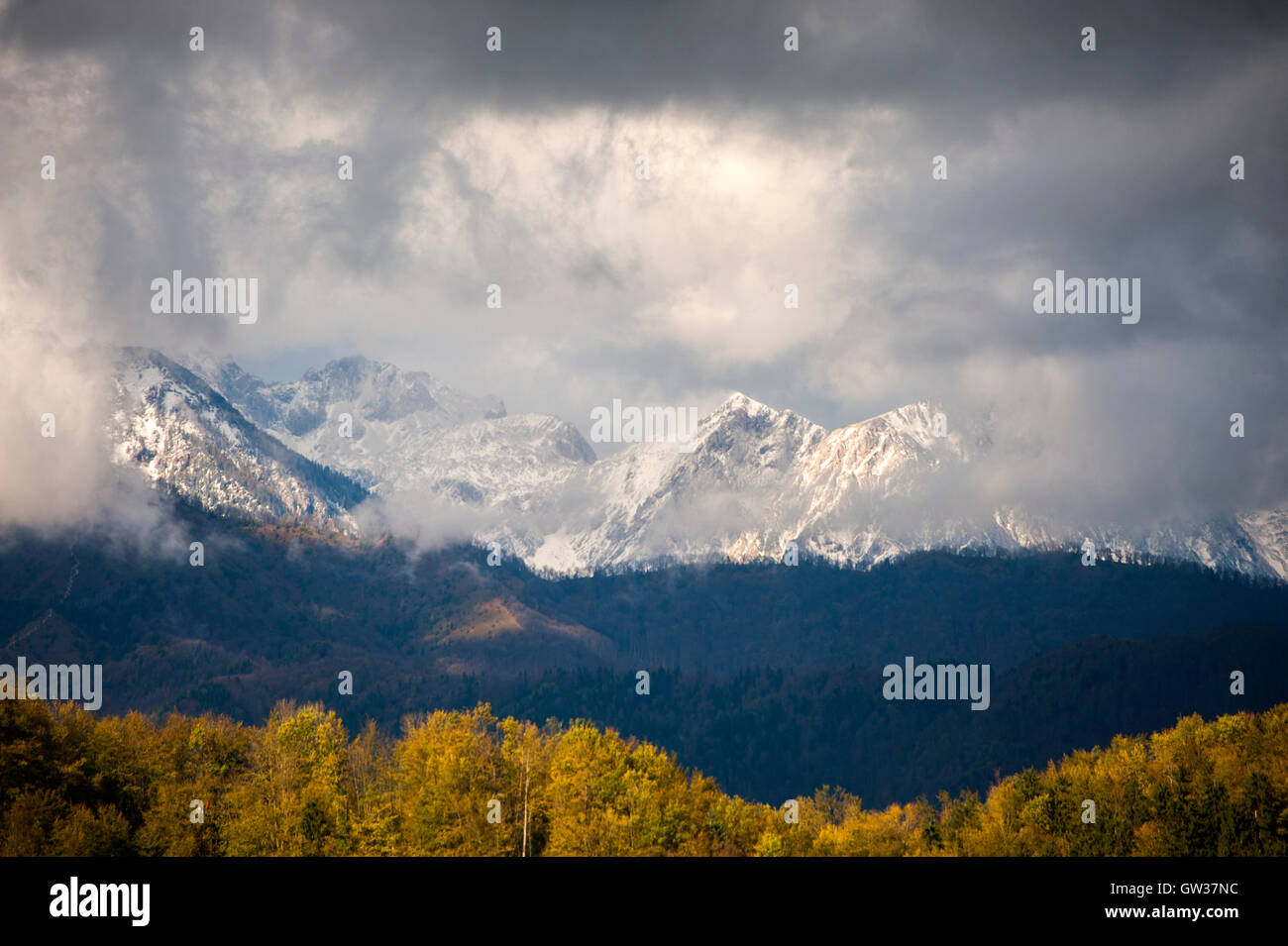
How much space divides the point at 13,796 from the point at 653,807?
191 ft

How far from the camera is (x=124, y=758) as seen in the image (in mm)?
113188
